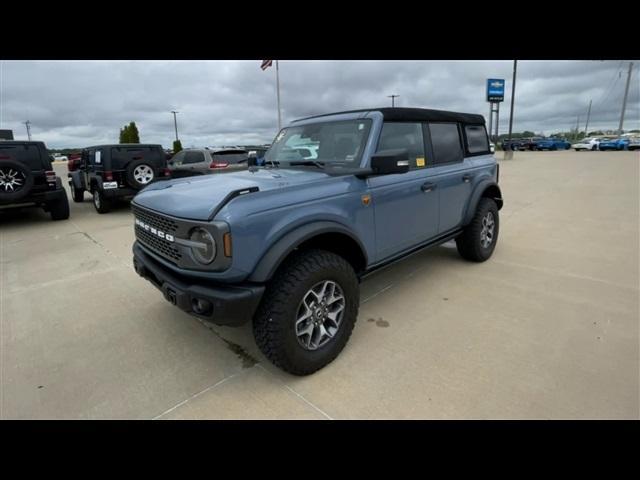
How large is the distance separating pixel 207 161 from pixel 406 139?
9184 millimetres

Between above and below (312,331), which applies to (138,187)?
above

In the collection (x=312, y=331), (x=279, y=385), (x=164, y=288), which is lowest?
(x=279, y=385)

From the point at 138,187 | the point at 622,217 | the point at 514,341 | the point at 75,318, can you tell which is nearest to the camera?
the point at 514,341

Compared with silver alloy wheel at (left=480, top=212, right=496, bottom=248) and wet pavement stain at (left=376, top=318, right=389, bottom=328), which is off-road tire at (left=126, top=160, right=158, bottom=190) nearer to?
wet pavement stain at (left=376, top=318, right=389, bottom=328)

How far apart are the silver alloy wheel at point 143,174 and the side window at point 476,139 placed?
7.42 m

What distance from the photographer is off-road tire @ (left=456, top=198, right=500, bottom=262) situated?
173 inches

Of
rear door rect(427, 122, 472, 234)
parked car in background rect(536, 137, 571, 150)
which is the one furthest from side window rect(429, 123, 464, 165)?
parked car in background rect(536, 137, 571, 150)

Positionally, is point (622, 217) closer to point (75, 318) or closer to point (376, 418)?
point (376, 418)

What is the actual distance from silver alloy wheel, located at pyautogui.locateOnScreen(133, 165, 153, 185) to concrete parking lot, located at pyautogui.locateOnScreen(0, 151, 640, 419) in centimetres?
407

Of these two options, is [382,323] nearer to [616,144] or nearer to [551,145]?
[616,144]

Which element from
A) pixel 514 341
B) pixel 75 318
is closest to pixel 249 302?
pixel 514 341

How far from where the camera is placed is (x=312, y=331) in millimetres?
2531

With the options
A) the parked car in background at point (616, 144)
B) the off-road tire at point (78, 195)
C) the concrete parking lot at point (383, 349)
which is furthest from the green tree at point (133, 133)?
the parked car in background at point (616, 144)

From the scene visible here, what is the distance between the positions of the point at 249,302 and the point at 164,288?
0.71 metres
